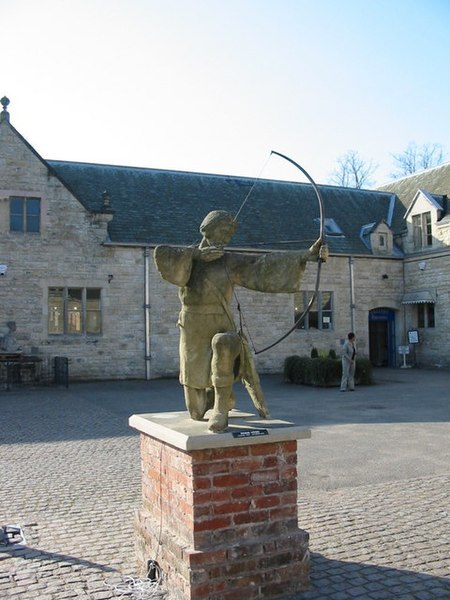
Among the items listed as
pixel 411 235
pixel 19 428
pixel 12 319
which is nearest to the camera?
pixel 19 428

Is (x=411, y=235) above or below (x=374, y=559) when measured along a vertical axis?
above

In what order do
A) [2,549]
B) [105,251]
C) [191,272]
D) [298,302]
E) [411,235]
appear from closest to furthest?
[191,272] < [2,549] < [105,251] < [298,302] < [411,235]

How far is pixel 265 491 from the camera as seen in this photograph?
4.35m

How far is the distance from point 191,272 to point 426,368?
22.3m

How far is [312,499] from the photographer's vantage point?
668 cm

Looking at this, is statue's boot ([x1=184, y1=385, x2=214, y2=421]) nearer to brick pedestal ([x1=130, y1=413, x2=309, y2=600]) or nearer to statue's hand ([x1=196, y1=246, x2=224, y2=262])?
brick pedestal ([x1=130, y1=413, x2=309, y2=600])

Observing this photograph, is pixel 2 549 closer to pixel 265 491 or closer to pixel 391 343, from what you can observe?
pixel 265 491

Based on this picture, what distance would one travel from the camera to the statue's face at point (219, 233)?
4879 millimetres

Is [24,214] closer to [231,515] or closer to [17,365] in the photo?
[17,365]

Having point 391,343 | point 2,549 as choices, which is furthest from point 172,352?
point 2,549

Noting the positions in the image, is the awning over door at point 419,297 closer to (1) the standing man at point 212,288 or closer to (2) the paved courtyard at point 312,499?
(2) the paved courtyard at point 312,499

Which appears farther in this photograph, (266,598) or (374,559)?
(374,559)

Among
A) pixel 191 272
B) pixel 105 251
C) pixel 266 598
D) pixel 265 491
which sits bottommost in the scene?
pixel 266 598

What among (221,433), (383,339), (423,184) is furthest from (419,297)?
(221,433)
